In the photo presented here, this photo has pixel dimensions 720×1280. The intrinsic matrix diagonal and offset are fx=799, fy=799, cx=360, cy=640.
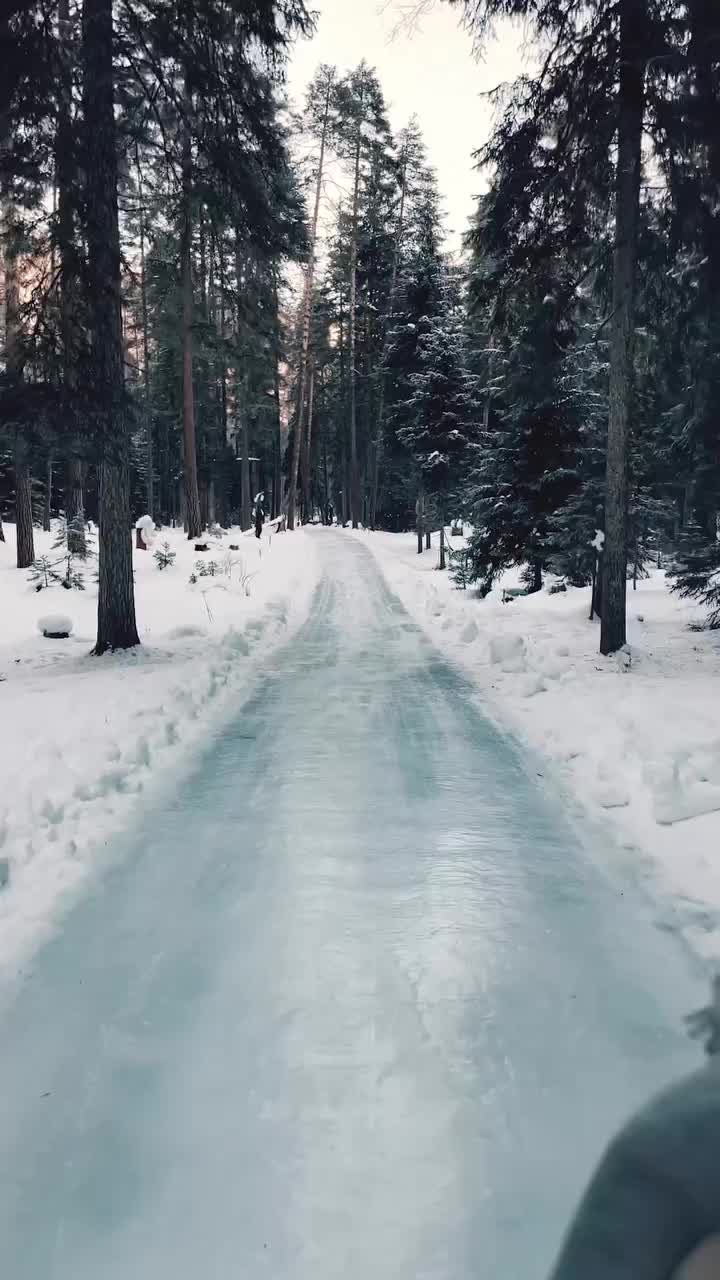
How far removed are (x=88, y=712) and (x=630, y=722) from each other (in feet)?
16.4

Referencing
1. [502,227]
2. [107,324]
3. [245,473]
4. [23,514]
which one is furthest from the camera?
[245,473]

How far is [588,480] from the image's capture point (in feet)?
45.0

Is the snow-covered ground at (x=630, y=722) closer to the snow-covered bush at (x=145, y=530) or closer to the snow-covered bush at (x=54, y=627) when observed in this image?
the snow-covered bush at (x=54, y=627)

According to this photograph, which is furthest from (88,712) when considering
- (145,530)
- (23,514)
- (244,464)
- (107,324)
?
(244,464)

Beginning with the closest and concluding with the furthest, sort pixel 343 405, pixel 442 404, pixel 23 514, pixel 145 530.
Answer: pixel 23 514, pixel 442 404, pixel 145 530, pixel 343 405

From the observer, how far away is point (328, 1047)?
9.50 feet

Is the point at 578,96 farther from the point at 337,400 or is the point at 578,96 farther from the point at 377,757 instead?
the point at 337,400

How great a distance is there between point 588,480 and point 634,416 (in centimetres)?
138

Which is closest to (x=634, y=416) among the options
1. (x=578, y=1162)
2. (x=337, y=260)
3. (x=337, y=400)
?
(x=578, y=1162)

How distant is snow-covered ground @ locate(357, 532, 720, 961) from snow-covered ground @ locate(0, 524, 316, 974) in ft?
9.99

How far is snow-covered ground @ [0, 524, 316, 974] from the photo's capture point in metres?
4.53

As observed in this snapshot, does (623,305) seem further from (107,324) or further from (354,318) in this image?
(354,318)

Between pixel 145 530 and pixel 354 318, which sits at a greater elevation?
pixel 354 318

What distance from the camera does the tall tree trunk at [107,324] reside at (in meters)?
8.87
